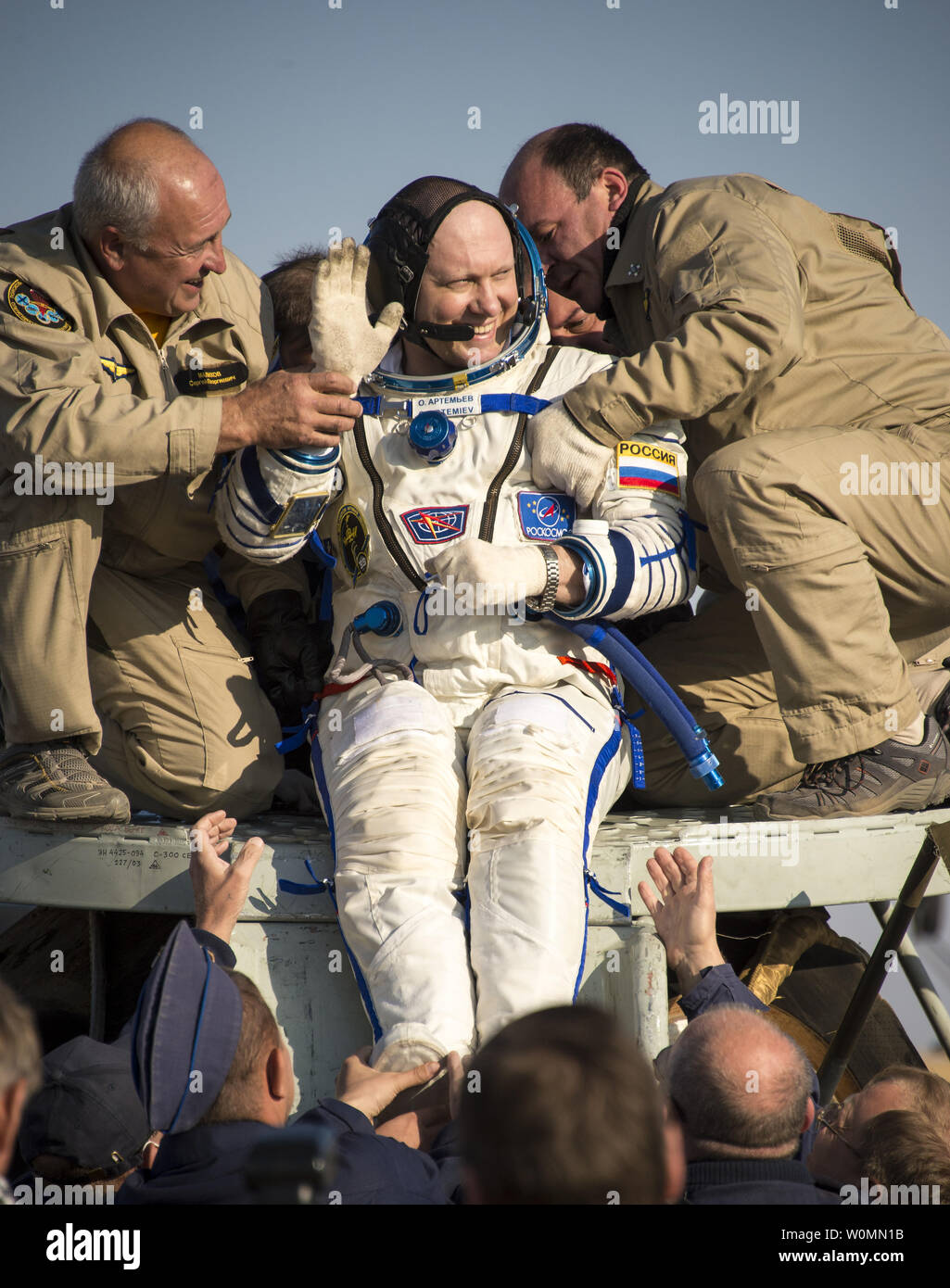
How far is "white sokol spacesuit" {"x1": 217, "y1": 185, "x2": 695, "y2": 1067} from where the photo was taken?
2.74 metres

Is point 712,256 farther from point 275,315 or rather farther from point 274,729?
point 274,729

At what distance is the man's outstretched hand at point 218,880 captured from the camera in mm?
2982

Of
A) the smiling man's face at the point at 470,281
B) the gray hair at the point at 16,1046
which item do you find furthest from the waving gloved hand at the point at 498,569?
the gray hair at the point at 16,1046

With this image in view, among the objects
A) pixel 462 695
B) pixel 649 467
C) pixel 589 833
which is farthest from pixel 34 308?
pixel 589 833

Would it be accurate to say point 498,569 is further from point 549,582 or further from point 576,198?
point 576,198

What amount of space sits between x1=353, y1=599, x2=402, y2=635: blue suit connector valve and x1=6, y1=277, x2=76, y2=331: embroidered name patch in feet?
3.64

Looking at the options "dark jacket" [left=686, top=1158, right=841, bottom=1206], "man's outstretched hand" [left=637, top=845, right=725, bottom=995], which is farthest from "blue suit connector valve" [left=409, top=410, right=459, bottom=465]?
"dark jacket" [left=686, top=1158, right=841, bottom=1206]

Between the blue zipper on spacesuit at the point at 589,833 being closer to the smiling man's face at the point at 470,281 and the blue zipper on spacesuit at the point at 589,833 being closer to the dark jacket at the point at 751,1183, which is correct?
the dark jacket at the point at 751,1183

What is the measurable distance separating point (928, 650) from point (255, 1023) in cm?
246

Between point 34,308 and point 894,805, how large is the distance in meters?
2.67

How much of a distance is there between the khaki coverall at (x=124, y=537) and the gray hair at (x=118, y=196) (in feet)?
0.38

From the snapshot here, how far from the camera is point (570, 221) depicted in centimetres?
414

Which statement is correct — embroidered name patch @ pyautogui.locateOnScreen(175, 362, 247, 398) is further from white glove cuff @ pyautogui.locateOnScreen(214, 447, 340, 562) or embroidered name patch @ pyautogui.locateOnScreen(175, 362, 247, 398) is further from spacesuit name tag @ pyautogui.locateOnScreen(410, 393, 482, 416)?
spacesuit name tag @ pyautogui.locateOnScreen(410, 393, 482, 416)
